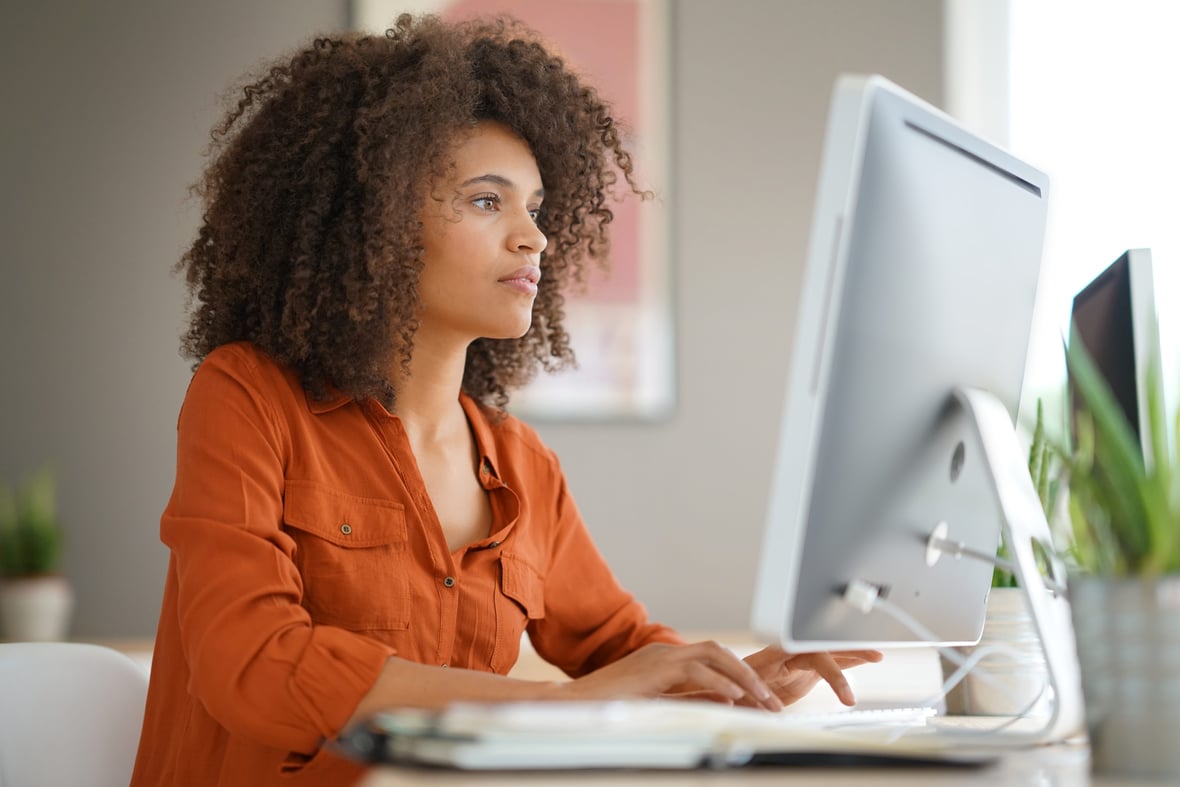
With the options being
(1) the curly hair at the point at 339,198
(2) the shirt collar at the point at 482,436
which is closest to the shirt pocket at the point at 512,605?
(2) the shirt collar at the point at 482,436

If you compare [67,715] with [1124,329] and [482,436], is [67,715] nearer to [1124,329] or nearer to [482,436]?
[482,436]

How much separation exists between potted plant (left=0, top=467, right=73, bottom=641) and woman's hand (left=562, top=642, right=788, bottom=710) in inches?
81.9

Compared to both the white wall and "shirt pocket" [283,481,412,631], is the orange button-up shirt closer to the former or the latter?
"shirt pocket" [283,481,412,631]

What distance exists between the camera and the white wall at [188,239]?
9.70 ft

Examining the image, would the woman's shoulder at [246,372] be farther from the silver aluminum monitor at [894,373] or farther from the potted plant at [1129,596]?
the potted plant at [1129,596]

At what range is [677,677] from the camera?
1.01 meters

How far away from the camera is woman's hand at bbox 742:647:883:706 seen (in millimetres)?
1226

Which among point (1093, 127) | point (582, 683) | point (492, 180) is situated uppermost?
point (1093, 127)

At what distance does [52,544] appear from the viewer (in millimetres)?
2760

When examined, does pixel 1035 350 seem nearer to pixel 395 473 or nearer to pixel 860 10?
pixel 860 10

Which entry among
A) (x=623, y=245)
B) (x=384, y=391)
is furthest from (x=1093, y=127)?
(x=384, y=391)

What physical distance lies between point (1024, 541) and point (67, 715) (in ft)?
3.20

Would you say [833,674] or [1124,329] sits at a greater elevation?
[1124,329]

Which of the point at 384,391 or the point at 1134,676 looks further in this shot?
the point at 384,391
